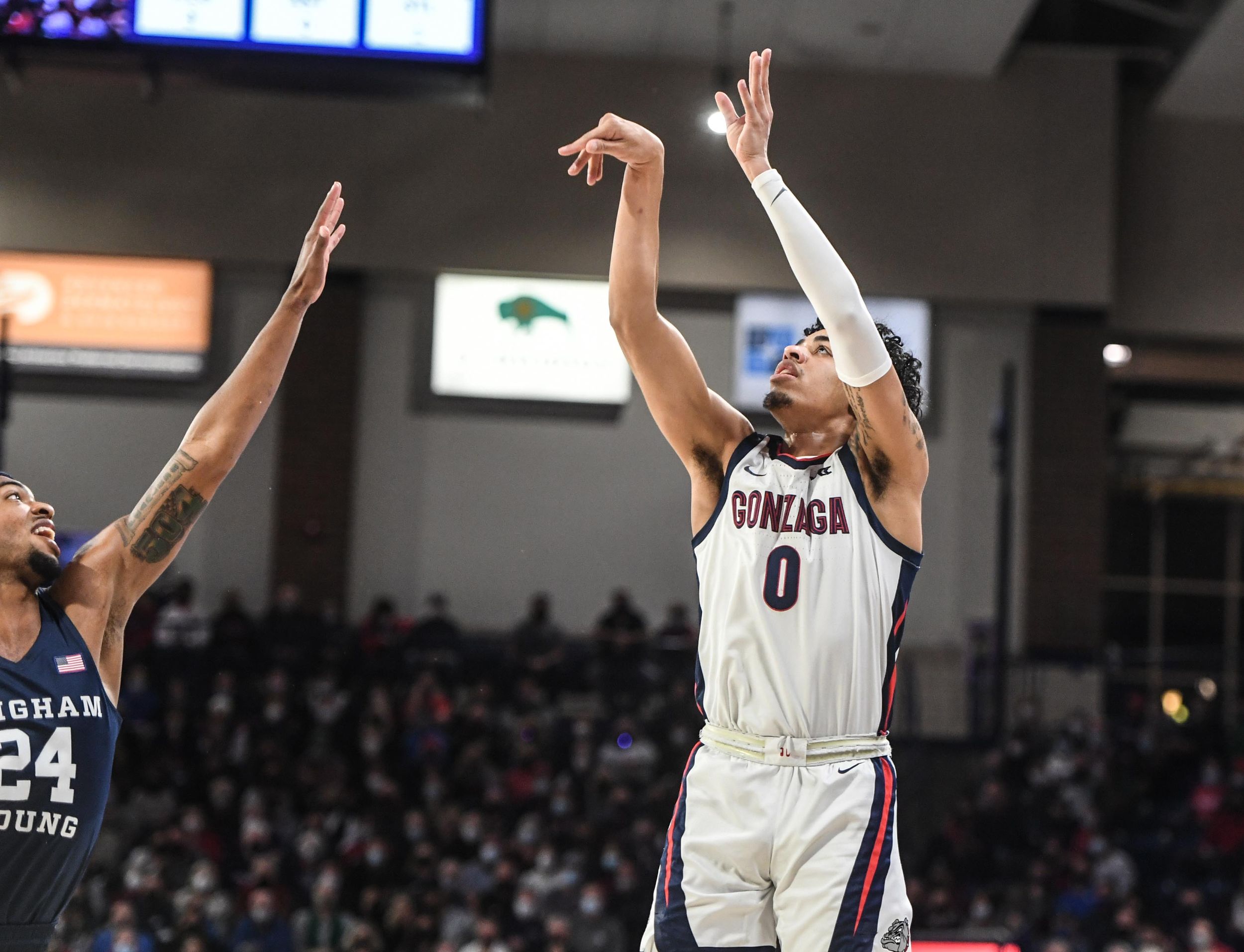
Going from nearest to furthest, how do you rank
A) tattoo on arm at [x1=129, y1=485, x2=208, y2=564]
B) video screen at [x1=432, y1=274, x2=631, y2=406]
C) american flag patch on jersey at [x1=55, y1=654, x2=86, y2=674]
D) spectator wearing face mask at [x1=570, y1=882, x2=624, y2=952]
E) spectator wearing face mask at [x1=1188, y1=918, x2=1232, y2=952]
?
american flag patch on jersey at [x1=55, y1=654, x2=86, y2=674] < tattoo on arm at [x1=129, y1=485, x2=208, y2=564] < spectator wearing face mask at [x1=570, y1=882, x2=624, y2=952] < spectator wearing face mask at [x1=1188, y1=918, x2=1232, y2=952] < video screen at [x1=432, y1=274, x2=631, y2=406]

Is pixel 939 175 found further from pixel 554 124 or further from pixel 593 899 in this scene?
pixel 593 899

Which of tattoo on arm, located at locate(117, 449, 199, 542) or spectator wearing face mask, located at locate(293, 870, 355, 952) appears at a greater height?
tattoo on arm, located at locate(117, 449, 199, 542)

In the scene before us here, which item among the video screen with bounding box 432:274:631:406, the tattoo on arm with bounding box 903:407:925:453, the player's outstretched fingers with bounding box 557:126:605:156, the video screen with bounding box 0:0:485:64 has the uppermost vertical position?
the video screen with bounding box 0:0:485:64

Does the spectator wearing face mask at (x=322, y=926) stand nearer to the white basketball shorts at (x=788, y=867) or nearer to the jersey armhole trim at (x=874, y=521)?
the white basketball shorts at (x=788, y=867)

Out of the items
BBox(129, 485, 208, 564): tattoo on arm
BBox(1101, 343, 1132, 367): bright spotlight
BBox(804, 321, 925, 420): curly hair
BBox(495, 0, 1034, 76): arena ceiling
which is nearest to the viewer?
BBox(129, 485, 208, 564): tattoo on arm

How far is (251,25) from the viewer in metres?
8.55

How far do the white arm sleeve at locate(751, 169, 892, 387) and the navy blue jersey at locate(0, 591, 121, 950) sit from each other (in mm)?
1944

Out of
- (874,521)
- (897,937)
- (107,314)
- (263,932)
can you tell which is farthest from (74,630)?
(107,314)

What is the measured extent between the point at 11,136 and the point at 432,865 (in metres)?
9.68

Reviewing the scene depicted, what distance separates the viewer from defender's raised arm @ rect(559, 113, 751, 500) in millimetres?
3486

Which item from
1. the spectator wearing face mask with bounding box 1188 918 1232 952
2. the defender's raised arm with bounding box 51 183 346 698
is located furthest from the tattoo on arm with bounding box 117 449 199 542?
the spectator wearing face mask with bounding box 1188 918 1232 952

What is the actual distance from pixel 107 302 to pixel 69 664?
1353 cm

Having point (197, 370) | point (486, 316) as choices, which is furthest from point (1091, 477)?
point (197, 370)

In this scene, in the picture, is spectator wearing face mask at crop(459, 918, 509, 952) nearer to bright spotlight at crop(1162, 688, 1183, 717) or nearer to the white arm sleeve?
the white arm sleeve
